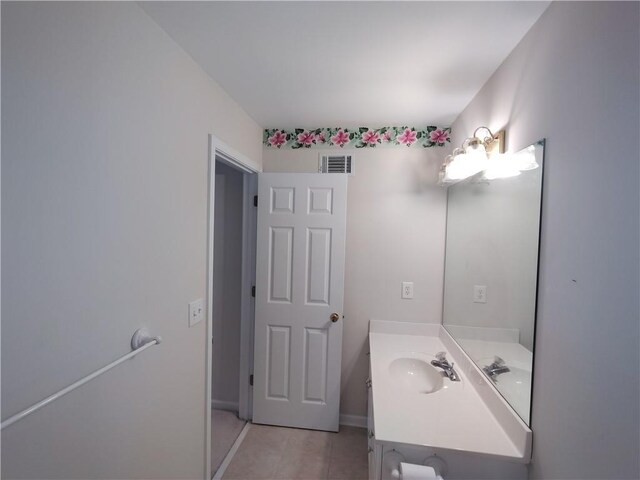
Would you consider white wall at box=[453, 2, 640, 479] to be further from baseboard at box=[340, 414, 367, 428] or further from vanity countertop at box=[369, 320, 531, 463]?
baseboard at box=[340, 414, 367, 428]

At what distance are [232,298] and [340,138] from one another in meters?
1.58

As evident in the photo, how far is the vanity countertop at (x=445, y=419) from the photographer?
974 millimetres

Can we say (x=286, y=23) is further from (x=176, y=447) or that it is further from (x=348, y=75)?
(x=176, y=447)

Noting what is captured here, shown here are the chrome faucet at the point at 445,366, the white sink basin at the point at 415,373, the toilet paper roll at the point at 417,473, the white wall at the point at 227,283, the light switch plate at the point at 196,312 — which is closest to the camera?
the toilet paper roll at the point at 417,473

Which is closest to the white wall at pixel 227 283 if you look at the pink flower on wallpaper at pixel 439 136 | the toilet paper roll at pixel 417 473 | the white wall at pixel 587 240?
the pink flower on wallpaper at pixel 439 136

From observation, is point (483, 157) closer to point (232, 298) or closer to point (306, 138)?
point (306, 138)

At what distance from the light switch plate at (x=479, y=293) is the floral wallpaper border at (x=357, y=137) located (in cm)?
110

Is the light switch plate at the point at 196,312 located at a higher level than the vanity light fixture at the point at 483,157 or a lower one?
lower

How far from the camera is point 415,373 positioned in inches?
63.4

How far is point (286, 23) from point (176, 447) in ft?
5.96

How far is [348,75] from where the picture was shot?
131 centimetres

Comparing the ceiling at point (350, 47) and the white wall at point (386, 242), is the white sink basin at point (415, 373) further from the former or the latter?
the ceiling at point (350, 47)

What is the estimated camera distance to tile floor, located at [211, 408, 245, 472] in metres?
1.76

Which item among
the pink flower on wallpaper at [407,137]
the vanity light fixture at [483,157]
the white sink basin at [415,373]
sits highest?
the pink flower on wallpaper at [407,137]
